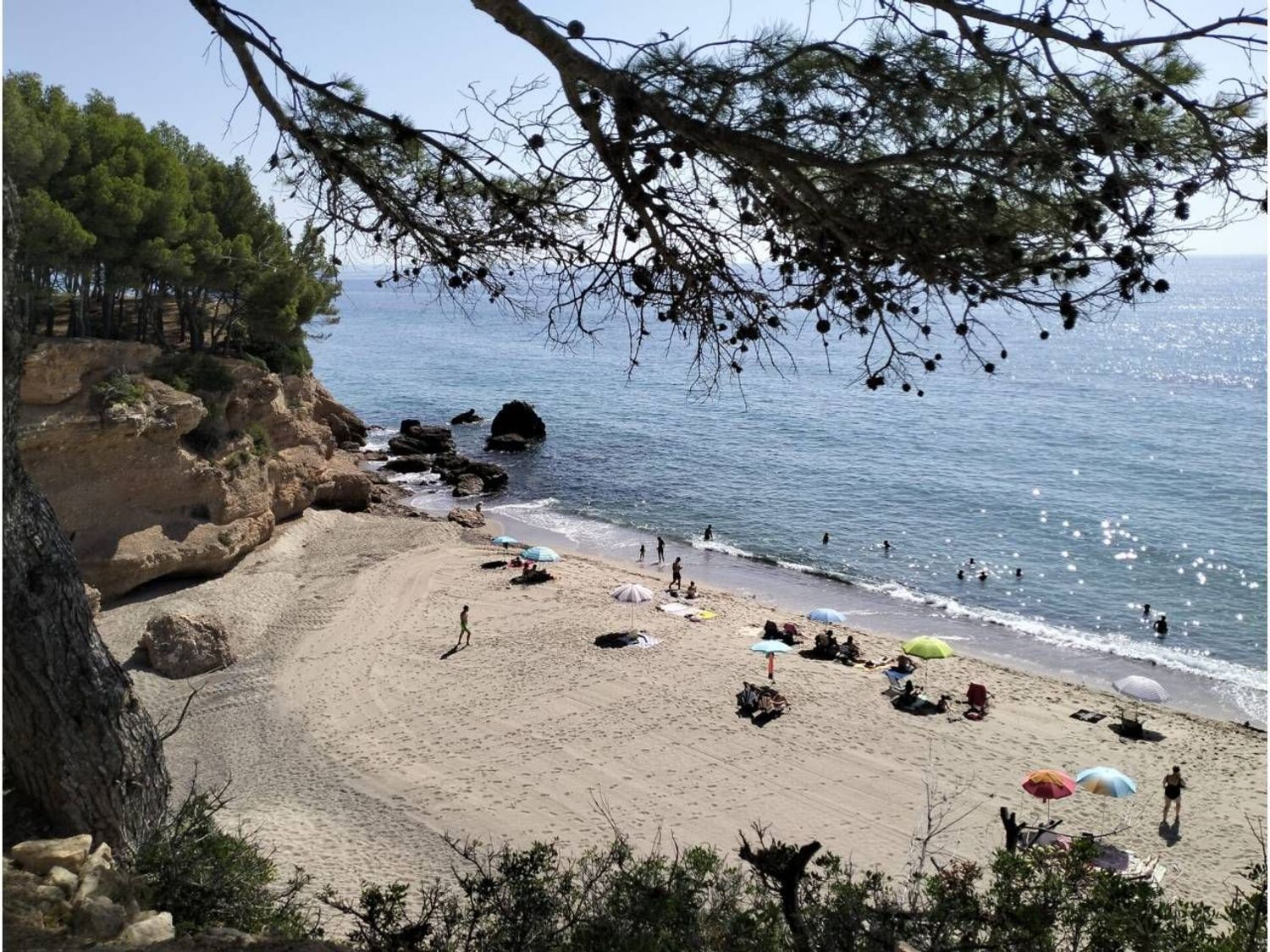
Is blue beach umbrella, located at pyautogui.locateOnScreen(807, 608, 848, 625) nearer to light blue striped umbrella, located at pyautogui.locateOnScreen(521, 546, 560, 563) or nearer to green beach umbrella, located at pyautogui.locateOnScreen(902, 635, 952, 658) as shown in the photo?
green beach umbrella, located at pyautogui.locateOnScreen(902, 635, 952, 658)

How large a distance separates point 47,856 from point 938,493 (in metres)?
34.6

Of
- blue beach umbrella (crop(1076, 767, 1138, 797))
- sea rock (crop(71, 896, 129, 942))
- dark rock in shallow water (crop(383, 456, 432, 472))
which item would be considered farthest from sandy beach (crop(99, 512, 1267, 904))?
dark rock in shallow water (crop(383, 456, 432, 472))

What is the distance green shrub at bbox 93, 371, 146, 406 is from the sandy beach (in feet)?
13.2

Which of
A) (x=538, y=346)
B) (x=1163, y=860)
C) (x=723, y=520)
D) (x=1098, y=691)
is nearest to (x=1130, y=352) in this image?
(x=538, y=346)

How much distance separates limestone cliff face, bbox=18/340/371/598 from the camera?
18.8 metres

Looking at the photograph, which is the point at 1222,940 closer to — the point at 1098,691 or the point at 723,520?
the point at 1098,691

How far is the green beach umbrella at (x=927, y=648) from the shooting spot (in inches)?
756

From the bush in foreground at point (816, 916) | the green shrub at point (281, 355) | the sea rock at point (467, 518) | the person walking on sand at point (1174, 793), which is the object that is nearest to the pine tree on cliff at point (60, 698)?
the bush in foreground at point (816, 916)

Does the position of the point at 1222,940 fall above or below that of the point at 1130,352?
below

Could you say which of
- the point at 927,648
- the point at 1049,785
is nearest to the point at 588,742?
the point at 1049,785

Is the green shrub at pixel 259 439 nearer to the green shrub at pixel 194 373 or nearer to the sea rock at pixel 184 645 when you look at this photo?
the green shrub at pixel 194 373

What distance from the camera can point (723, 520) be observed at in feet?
109

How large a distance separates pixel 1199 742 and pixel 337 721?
14822 millimetres

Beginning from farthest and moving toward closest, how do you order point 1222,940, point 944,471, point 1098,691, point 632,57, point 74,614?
point 944,471, point 1098,691, point 74,614, point 1222,940, point 632,57
